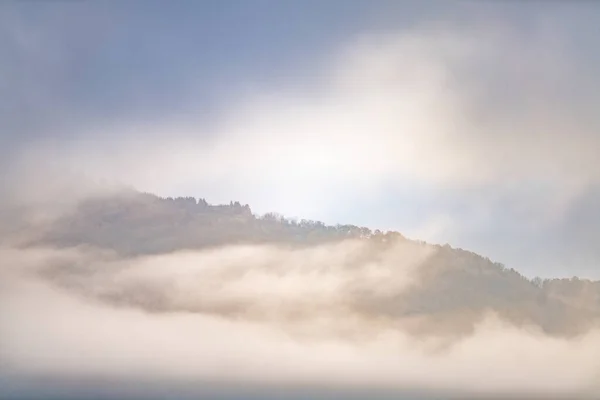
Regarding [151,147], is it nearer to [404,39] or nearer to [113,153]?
[113,153]

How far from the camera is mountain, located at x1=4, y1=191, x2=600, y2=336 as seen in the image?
446 centimetres

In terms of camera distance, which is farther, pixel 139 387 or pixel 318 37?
pixel 318 37

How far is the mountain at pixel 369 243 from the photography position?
14.6 ft

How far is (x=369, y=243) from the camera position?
4582 millimetres

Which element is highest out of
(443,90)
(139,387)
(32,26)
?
(32,26)

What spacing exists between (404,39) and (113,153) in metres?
2.08

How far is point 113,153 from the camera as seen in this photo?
4652mm

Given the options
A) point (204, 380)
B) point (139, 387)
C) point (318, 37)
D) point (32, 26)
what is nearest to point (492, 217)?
point (318, 37)

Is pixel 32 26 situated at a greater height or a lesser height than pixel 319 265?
greater

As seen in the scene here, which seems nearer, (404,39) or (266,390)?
(266,390)

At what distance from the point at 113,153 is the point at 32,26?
1.03 m

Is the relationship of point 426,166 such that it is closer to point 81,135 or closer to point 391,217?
point 391,217

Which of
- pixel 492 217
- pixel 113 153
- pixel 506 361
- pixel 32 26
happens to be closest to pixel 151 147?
pixel 113 153

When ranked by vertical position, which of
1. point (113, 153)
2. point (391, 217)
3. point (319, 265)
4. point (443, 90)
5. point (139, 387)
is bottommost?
point (139, 387)
